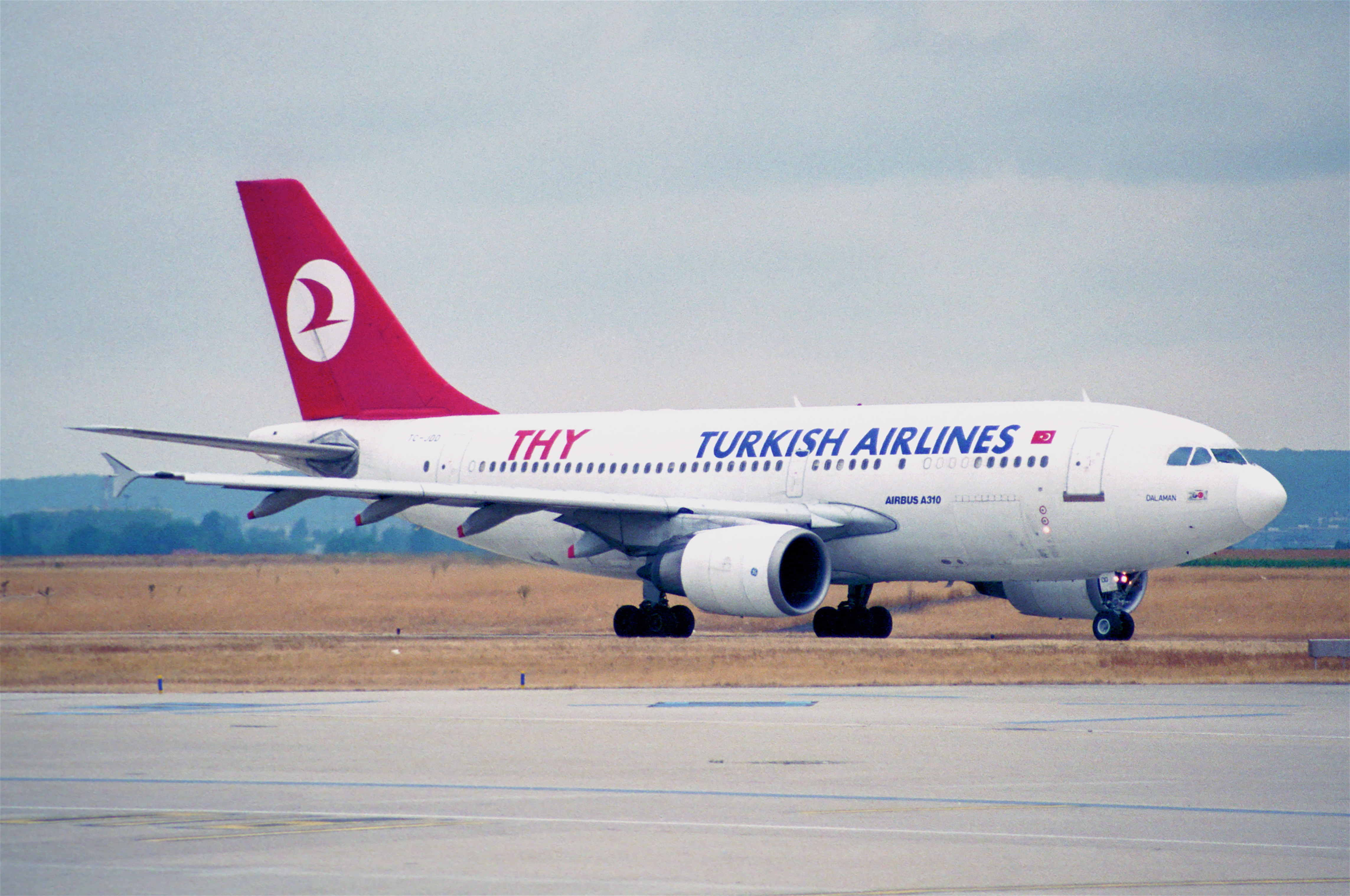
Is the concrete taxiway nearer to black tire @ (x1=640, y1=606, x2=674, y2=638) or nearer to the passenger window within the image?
the passenger window

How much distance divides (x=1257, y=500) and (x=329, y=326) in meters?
20.9

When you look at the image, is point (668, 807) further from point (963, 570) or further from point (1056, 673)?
point (963, 570)

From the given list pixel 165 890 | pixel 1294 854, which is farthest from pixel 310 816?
pixel 1294 854

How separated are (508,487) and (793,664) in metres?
12.0

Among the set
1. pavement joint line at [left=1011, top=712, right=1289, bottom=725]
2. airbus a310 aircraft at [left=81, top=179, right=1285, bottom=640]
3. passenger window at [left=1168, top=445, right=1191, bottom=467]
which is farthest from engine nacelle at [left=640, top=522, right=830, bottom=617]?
pavement joint line at [left=1011, top=712, right=1289, bottom=725]

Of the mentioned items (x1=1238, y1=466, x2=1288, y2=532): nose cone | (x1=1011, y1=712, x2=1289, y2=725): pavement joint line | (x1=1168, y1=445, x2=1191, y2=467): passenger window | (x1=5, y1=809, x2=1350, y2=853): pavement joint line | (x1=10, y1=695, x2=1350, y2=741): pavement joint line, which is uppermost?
(x1=1168, y1=445, x2=1191, y2=467): passenger window

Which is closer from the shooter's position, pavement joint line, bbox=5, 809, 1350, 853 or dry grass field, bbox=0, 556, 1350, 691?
pavement joint line, bbox=5, 809, 1350, 853

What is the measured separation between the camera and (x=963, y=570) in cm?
3128

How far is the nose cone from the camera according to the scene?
28.6 m

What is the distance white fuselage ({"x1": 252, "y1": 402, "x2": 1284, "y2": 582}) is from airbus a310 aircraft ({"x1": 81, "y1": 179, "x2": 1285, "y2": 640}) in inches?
1.4

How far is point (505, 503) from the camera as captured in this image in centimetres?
3200

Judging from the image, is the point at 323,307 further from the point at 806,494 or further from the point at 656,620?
the point at 806,494

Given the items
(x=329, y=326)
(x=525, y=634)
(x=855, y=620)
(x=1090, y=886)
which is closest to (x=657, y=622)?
(x=855, y=620)

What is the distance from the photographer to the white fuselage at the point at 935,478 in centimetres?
2895
